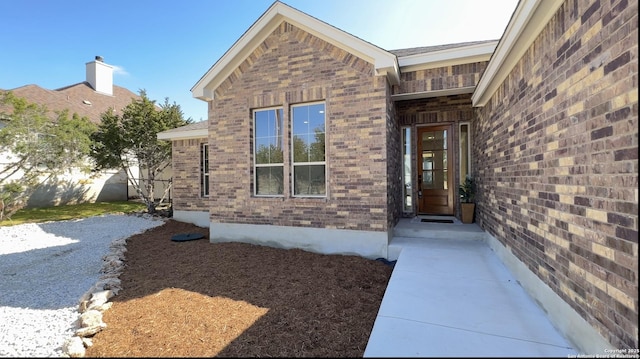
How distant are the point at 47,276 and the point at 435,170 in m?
8.99

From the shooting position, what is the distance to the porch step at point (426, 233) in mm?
5301

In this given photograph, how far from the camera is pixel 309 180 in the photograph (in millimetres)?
6039

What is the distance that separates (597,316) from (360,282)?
271cm

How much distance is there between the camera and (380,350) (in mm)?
2166

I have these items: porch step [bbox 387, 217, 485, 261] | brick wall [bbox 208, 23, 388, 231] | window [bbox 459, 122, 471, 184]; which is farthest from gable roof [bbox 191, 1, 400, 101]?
porch step [bbox 387, 217, 485, 261]

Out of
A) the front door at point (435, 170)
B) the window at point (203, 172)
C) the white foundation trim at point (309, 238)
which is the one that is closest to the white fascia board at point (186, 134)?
the window at point (203, 172)

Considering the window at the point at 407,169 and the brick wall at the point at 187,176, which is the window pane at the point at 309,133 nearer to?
the window at the point at 407,169

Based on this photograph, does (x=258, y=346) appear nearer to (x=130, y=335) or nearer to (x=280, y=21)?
(x=130, y=335)

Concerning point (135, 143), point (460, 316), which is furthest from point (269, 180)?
point (135, 143)

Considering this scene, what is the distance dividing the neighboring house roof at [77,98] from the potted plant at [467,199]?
17.0m

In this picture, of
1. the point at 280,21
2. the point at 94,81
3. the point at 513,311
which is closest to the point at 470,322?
the point at 513,311

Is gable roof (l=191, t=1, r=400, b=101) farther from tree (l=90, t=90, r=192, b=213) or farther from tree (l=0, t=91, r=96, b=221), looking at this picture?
tree (l=0, t=91, r=96, b=221)

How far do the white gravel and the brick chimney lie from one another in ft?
45.1

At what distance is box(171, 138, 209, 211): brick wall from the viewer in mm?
9867
